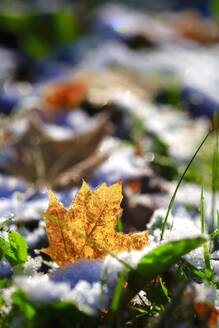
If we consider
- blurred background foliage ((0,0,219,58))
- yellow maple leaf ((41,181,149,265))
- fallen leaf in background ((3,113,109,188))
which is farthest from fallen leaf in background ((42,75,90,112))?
blurred background foliage ((0,0,219,58))

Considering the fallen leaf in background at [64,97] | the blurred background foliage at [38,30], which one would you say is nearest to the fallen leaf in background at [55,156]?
the fallen leaf in background at [64,97]

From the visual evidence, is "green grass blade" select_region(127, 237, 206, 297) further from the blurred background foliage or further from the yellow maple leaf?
the blurred background foliage

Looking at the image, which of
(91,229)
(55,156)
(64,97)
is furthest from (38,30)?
(91,229)

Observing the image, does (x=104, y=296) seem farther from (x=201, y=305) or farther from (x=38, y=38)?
(x=38, y=38)

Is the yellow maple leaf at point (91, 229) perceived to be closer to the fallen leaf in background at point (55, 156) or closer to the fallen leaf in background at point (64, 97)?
the fallen leaf in background at point (55, 156)

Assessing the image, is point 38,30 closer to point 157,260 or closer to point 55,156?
point 55,156

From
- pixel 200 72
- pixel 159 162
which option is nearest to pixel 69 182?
pixel 159 162
